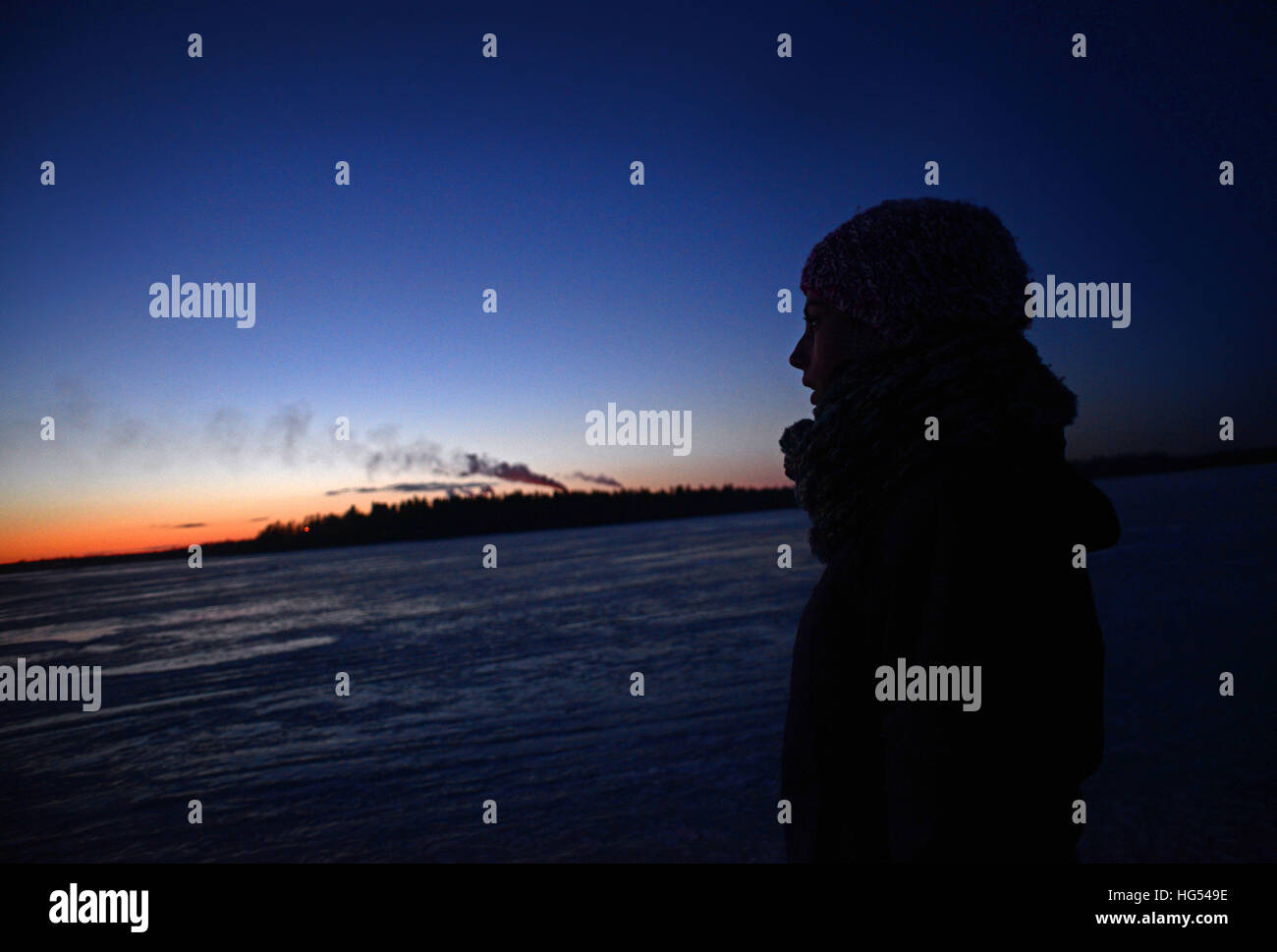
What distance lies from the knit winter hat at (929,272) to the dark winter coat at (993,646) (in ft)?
0.75

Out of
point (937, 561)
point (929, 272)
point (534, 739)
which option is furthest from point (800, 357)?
point (534, 739)

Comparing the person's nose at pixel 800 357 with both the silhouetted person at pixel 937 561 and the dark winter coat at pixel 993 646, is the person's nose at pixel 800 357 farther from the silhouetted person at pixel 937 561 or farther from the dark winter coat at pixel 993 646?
the dark winter coat at pixel 993 646

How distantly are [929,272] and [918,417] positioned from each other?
0.76 ft

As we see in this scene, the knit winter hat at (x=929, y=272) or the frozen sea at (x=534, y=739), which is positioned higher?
the knit winter hat at (x=929, y=272)

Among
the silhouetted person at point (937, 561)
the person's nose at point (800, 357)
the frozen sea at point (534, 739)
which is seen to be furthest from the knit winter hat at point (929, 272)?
the frozen sea at point (534, 739)

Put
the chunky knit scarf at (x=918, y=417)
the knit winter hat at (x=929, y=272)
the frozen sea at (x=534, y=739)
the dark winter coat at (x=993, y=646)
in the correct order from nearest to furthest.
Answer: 1. the dark winter coat at (x=993, y=646)
2. the chunky knit scarf at (x=918, y=417)
3. the knit winter hat at (x=929, y=272)
4. the frozen sea at (x=534, y=739)

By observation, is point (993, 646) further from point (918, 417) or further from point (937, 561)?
point (918, 417)

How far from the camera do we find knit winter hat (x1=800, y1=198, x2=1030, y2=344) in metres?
1.08

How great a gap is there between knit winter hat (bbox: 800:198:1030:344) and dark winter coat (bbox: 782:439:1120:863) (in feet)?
0.75

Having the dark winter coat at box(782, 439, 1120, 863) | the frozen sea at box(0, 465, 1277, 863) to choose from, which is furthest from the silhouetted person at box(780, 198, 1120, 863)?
the frozen sea at box(0, 465, 1277, 863)

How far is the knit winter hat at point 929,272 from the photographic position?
1076 millimetres

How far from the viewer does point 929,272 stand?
1.09 meters
